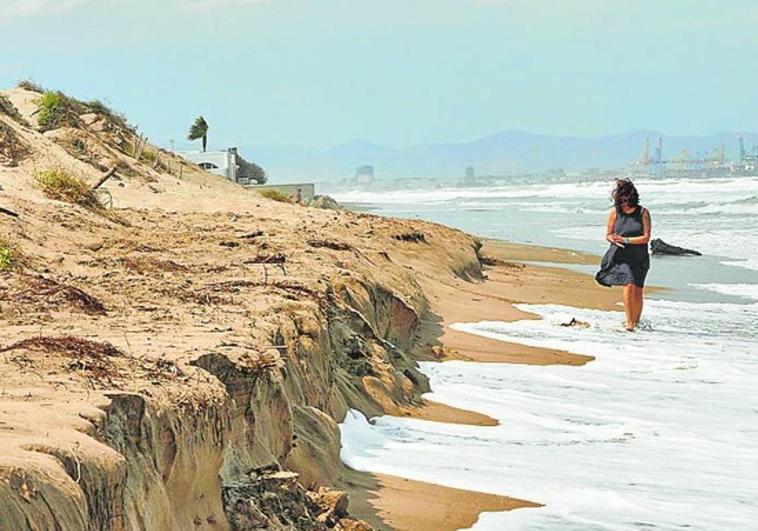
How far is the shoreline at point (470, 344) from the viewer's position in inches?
341

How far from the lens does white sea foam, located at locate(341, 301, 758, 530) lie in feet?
29.9

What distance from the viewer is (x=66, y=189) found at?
18672 mm

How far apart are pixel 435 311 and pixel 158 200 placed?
8.71m

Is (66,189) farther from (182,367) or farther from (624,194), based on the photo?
(182,367)

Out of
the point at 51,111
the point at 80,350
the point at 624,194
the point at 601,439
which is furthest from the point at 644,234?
the point at 51,111

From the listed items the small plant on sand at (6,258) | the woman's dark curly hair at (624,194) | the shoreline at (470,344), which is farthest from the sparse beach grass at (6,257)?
the woman's dark curly hair at (624,194)

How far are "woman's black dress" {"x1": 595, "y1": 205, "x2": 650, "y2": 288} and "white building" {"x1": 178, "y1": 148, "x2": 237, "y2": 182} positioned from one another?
34.3 metres

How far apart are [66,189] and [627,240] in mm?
7274

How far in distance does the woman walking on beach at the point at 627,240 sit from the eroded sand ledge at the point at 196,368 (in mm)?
1600

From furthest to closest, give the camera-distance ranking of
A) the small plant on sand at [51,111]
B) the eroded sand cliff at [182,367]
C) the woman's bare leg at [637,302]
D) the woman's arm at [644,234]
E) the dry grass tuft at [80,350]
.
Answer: the small plant on sand at [51,111], the woman's bare leg at [637,302], the woman's arm at [644,234], the dry grass tuft at [80,350], the eroded sand cliff at [182,367]

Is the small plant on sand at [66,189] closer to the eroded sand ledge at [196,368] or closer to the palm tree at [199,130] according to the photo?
the eroded sand ledge at [196,368]

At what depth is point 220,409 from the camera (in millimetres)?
6859

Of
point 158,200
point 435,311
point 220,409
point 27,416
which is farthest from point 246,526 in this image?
point 158,200

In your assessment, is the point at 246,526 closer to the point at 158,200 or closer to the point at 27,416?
the point at 27,416
